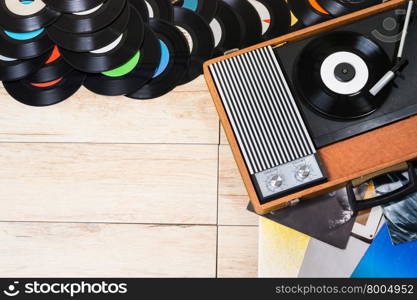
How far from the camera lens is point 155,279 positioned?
4.05ft

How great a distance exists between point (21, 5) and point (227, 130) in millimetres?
700

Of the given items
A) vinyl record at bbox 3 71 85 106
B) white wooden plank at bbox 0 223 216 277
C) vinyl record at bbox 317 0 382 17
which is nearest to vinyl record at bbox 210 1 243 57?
vinyl record at bbox 317 0 382 17

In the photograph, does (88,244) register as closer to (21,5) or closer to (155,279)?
(155,279)

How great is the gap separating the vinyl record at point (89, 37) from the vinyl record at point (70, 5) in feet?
0.17

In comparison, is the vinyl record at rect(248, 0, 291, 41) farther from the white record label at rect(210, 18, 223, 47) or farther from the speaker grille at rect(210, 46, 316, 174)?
the speaker grille at rect(210, 46, 316, 174)

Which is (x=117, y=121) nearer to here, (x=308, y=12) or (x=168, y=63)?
(x=168, y=63)

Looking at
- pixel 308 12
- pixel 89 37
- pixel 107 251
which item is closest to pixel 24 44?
pixel 89 37

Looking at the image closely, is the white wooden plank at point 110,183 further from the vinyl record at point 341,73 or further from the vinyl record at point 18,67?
the vinyl record at point 341,73

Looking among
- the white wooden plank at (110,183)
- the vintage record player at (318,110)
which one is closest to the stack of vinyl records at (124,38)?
the white wooden plank at (110,183)

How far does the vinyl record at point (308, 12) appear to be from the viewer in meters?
1.33

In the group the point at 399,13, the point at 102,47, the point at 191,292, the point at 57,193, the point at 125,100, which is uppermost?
the point at 399,13

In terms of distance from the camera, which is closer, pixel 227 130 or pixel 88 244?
pixel 227 130

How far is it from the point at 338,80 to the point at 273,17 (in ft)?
1.17

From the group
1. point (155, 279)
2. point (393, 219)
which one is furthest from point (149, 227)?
point (393, 219)
